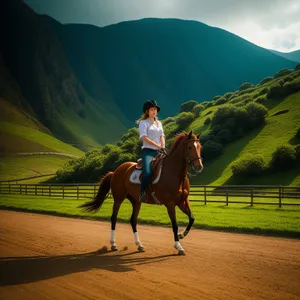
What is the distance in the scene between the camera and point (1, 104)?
163m

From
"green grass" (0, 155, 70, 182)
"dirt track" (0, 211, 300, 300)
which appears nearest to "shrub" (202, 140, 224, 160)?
"dirt track" (0, 211, 300, 300)

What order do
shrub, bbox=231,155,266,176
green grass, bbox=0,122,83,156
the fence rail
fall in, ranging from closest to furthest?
the fence rail, shrub, bbox=231,155,266,176, green grass, bbox=0,122,83,156

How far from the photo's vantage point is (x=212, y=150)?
6188 centimetres

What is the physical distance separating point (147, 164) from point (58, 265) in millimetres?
3398

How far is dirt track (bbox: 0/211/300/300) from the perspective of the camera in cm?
521

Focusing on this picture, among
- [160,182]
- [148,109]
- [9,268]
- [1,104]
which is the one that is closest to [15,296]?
[9,268]

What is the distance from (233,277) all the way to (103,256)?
3.46 m

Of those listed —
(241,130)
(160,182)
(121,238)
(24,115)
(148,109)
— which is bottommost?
(121,238)

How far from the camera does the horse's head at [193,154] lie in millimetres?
7848

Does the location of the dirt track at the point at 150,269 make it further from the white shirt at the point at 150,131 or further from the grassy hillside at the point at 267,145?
the grassy hillside at the point at 267,145

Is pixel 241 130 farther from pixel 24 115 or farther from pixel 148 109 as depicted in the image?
pixel 24 115

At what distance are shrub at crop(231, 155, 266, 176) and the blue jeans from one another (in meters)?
44.1

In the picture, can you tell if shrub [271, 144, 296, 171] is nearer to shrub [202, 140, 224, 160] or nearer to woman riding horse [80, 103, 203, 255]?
shrub [202, 140, 224, 160]

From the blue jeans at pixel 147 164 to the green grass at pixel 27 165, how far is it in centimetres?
9869
